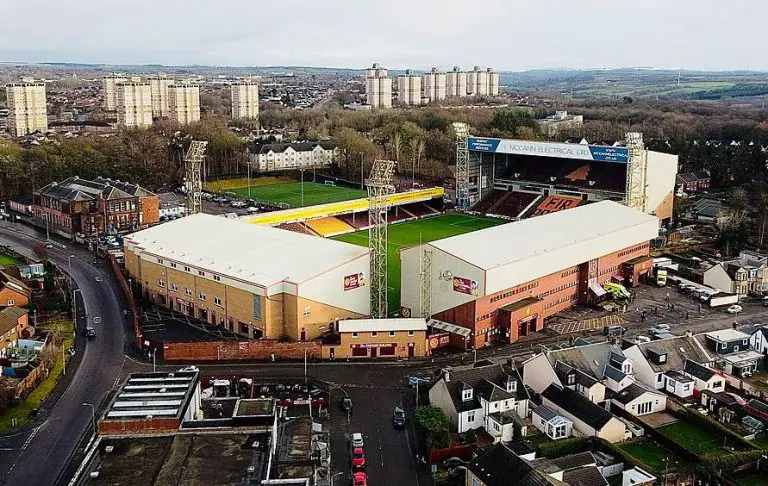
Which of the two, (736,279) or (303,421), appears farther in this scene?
(736,279)

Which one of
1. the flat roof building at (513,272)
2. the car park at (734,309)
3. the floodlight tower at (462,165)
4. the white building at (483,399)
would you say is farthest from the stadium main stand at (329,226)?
the white building at (483,399)

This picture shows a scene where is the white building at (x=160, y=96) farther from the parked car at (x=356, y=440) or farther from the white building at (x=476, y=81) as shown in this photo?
the parked car at (x=356, y=440)

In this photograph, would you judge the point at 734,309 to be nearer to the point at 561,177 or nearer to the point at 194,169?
the point at 561,177

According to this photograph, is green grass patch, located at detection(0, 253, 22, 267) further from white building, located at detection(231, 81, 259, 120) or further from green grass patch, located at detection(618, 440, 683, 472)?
white building, located at detection(231, 81, 259, 120)

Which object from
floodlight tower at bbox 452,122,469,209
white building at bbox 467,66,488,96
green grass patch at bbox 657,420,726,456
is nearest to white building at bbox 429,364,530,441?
green grass patch at bbox 657,420,726,456

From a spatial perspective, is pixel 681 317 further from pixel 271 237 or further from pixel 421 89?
pixel 421 89

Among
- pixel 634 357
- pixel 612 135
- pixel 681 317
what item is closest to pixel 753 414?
pixel 634 357
